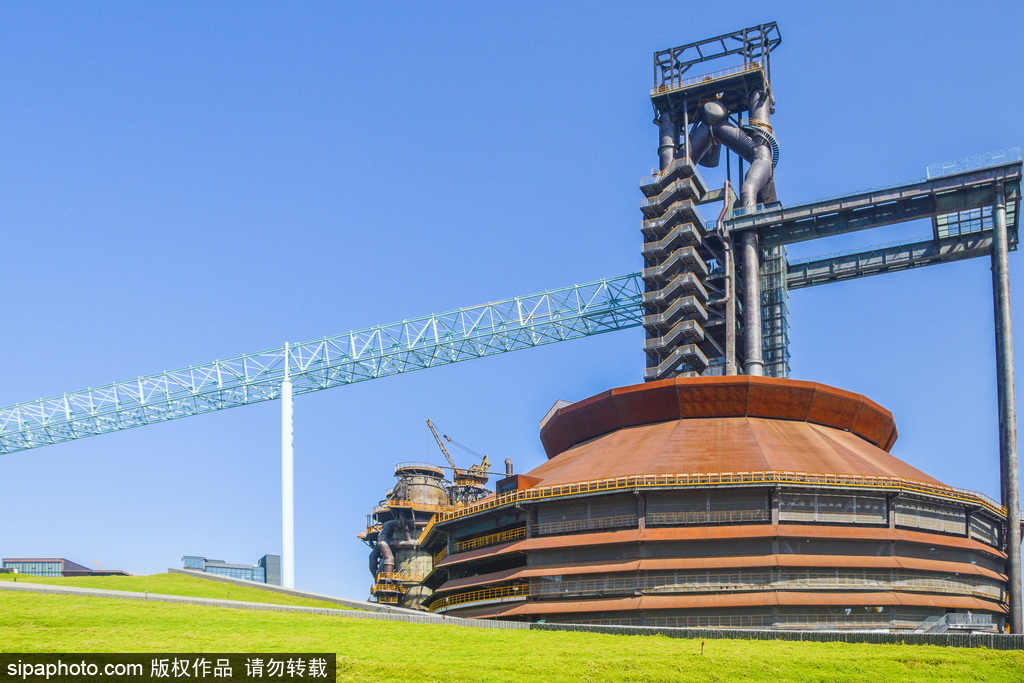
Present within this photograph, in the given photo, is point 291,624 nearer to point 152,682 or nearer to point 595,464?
point 152,682

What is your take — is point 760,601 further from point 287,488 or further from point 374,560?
point 374,560

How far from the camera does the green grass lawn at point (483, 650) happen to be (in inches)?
2021

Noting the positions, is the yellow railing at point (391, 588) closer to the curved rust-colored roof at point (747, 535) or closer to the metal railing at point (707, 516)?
the curved rust-colored roof at point (747, 535)

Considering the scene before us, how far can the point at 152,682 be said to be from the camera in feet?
156

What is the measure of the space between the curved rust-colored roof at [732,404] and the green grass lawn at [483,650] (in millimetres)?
35102

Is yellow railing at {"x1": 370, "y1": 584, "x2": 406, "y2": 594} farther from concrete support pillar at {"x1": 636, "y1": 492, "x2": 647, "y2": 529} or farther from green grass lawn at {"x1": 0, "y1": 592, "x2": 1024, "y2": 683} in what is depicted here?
green grass lawn at {"x1": 0, "y1": 592, "x2": 1024, "y2": 683}

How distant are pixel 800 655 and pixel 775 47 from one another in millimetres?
80511

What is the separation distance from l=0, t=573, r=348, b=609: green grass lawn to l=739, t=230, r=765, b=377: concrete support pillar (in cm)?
4435

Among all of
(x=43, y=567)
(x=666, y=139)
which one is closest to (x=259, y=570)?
(x=43, y=567)

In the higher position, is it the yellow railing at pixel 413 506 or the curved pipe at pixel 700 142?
the curved pipe at pixel 700 142

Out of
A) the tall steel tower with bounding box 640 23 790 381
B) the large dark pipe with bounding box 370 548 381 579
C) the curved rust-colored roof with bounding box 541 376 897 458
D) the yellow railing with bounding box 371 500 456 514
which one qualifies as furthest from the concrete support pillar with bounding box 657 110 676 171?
the large dark pipe with bounding box 370 548 381 579

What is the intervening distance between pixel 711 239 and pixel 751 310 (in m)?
9.50

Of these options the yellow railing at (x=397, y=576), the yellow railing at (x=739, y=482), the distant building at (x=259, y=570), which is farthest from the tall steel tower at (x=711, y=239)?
the distant building at (x=259, y=570)

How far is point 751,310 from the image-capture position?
108875 mm
